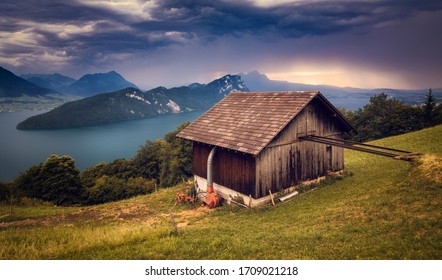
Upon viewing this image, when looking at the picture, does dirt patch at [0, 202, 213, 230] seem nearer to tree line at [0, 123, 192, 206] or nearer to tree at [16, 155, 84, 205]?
tree line at [0, 123, 192, 206]

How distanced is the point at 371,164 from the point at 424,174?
12.5 m

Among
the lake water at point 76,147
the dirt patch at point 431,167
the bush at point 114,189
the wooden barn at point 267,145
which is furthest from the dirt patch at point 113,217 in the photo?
the lake water at point 76,147

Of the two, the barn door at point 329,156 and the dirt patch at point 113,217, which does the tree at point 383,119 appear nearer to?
the barn door at point 329,156

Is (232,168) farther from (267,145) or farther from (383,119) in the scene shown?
(383,119)

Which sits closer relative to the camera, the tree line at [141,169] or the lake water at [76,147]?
the tree line at [141,169]

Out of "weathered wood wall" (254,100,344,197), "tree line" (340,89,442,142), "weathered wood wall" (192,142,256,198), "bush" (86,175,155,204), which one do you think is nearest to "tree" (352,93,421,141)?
"tree line" (340,89,442,142)

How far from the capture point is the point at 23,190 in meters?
39.9

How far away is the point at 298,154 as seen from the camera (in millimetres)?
19016

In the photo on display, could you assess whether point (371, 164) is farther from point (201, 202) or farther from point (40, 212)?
point (40, 212)

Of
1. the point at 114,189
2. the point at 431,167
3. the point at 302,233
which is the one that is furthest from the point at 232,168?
the point at 114,189

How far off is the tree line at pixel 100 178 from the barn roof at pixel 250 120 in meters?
13.1

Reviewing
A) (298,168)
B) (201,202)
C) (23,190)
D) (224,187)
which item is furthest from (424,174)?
(23,190)

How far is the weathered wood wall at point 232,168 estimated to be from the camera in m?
17.6
